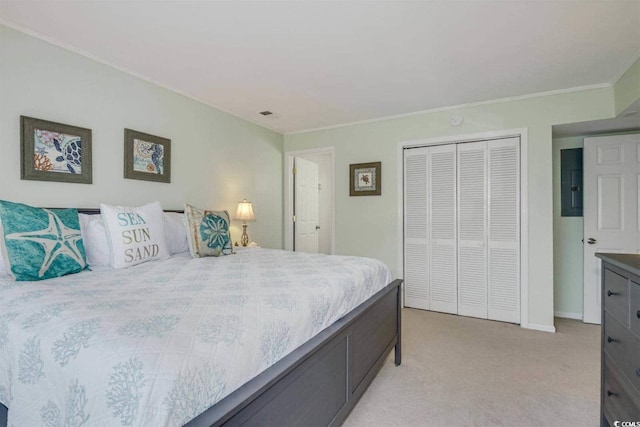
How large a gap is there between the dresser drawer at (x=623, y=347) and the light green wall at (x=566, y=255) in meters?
2.41

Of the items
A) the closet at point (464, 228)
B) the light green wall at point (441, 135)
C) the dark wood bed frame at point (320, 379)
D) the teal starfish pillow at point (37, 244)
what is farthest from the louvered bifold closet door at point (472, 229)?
the teal starfish pillow at point (37, 244)

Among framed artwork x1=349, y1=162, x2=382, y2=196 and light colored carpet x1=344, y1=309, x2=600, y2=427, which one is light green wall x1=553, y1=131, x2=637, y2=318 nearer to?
light colored carpet x1=344, y1=309, x2=600, y2=427

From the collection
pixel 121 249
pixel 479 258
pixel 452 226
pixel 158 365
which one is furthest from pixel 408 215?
pixel 158 365

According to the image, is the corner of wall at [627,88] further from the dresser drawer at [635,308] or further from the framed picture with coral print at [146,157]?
the framed picture with coral print at [146,157]

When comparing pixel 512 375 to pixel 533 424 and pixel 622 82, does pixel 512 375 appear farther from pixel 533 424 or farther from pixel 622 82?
pixel 622 82

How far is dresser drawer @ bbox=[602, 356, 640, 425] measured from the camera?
129 centimetres

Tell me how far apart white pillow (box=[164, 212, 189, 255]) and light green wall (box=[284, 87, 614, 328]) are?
6.99ft

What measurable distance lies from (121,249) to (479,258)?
135 inches

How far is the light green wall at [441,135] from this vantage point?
10.4 ft

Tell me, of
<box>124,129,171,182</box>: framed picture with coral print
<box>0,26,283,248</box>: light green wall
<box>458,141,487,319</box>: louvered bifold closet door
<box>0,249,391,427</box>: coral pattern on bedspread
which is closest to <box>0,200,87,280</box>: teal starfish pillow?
<box>0,249,391,427</box>: coral pattern on bedspread

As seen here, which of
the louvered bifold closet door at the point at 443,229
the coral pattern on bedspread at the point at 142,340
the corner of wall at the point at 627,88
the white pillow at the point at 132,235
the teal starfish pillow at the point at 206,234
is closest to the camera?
the coral pattern on bedspread at the point at 142,340

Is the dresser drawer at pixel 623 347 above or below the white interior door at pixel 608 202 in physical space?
below

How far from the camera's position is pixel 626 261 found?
1385 mm

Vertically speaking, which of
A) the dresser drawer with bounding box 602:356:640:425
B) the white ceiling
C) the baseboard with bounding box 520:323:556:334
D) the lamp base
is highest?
the white ceiling
